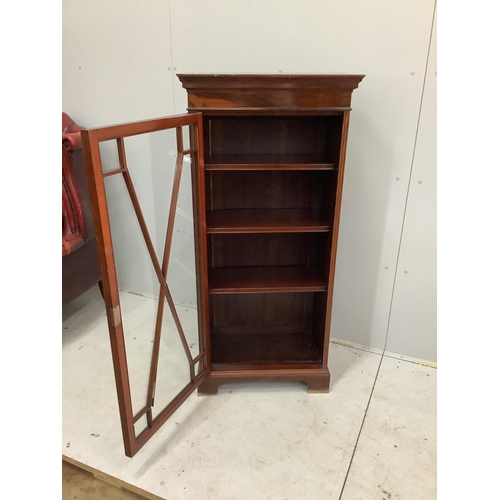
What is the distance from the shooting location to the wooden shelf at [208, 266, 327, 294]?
169cm

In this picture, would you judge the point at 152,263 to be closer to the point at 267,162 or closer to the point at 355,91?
the point at 267,162

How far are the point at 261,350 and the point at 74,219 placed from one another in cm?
111

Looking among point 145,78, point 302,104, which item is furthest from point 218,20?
point 302,104

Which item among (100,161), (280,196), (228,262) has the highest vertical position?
(100,161)

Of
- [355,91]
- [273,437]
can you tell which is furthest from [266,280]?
[355,91]

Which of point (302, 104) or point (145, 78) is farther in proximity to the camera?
point (145, 78)

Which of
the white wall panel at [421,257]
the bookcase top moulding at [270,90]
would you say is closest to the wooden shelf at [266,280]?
the white wall panel at [421,257]

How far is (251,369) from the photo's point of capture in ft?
5.82

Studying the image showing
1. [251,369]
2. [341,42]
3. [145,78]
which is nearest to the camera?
[341,42]

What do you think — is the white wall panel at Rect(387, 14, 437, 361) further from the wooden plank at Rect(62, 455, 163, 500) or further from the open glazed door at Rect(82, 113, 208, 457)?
the wooden plank at Rect(62, 455, 163, 500)

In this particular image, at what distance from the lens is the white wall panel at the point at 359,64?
5.28ft

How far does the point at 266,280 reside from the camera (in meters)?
1.76

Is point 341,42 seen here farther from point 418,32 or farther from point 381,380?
point 381,380
